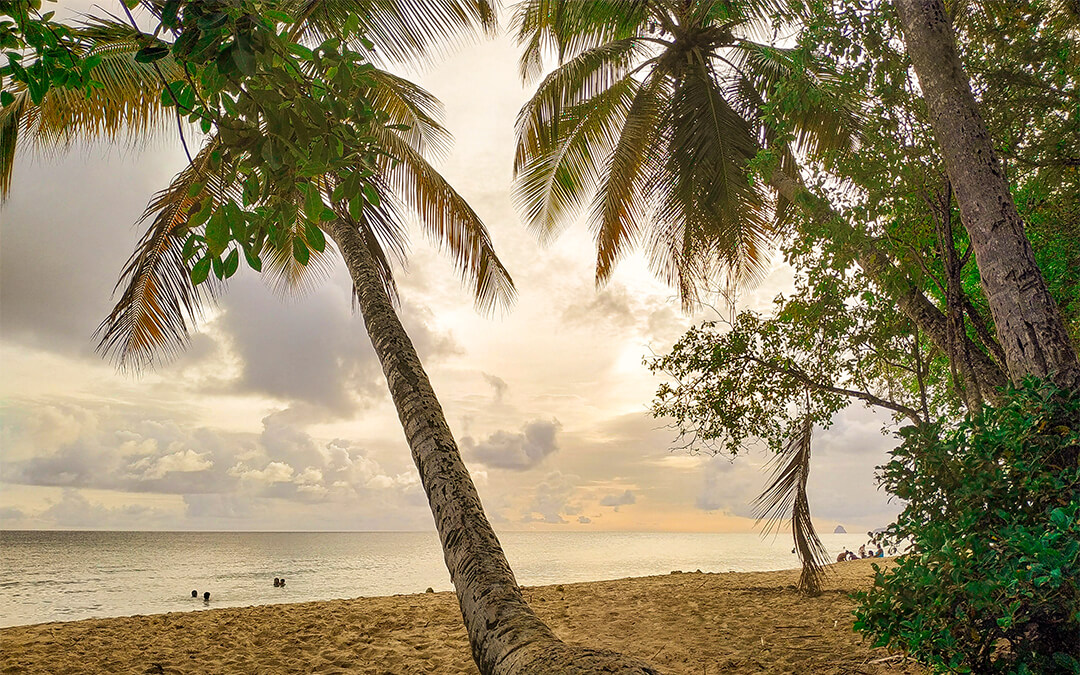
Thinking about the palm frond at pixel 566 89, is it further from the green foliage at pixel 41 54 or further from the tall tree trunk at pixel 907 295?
the green foliage at pixel 41 54

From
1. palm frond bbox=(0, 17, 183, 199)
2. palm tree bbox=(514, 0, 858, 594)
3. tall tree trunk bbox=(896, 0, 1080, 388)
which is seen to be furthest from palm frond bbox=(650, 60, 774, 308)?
palm frond bbox=(0, 17, 183, 199)

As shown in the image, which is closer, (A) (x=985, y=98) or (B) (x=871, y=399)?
(A) (x=985, y=98)

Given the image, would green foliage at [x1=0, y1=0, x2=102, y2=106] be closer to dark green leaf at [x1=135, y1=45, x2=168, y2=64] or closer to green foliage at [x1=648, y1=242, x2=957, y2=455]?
dark green leaf at [x1=135, y1=45, x2=168, y2=64]

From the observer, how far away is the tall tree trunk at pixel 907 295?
4000mm

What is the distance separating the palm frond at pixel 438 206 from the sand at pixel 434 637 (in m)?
3.92

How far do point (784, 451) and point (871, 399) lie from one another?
974mm

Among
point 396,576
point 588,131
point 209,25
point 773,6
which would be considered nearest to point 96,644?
point 209,25

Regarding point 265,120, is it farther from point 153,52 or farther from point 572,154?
point 572,154

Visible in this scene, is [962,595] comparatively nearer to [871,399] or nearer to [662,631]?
[662,631]

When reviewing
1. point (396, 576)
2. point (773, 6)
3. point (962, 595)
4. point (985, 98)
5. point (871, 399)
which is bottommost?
point (396, 576)

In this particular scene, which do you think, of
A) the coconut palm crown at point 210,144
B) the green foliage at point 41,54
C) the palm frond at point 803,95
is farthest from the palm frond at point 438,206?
the green foliage at point 41,54

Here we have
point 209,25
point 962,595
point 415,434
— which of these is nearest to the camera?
point 209,25

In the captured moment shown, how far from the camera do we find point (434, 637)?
5.75 metres

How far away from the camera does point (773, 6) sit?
25.2ft
